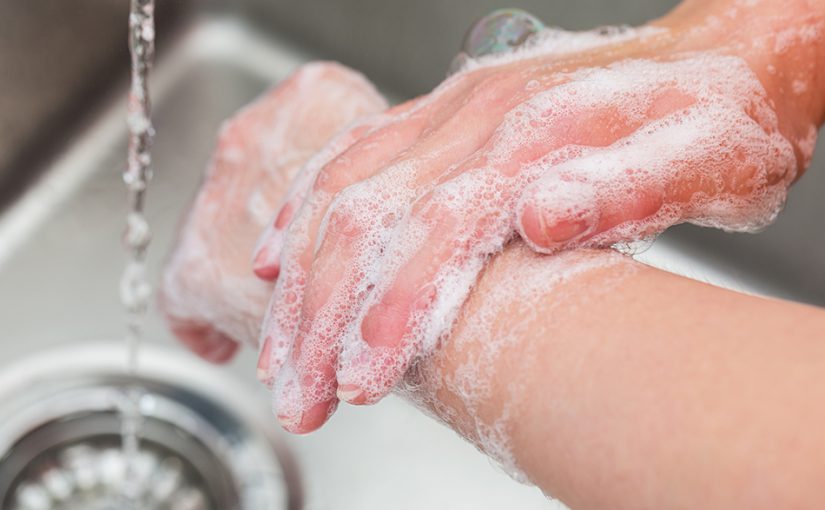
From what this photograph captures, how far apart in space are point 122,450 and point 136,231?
0.20 metres

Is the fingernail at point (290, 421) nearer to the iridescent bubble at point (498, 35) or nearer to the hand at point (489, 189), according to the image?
the hand at point (489, 189)

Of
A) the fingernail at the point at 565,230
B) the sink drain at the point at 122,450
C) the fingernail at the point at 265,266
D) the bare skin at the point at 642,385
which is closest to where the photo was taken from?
the bare skin at the point at 642,385

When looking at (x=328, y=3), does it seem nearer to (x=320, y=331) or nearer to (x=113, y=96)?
(x=113, y=96)

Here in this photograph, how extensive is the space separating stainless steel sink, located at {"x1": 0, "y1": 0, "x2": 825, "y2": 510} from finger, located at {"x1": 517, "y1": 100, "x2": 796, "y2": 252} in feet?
1.12

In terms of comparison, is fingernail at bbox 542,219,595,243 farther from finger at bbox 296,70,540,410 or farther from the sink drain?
the sink drain

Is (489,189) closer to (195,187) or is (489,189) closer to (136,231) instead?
(136,231)

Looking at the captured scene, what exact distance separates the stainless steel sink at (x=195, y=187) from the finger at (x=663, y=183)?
0.34 m

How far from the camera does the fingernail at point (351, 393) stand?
1.49ft

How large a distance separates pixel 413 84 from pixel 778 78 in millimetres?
505

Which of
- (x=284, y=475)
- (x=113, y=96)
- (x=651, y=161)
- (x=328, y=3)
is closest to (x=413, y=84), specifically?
(x=328, y=3)

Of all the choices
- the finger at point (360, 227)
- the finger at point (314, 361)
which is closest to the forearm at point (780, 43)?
the finger at point (360, 227)

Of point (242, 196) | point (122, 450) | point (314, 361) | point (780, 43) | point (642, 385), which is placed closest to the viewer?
point (642, 385)

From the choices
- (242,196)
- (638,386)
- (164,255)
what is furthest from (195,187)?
(638,386)

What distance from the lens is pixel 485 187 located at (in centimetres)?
47
